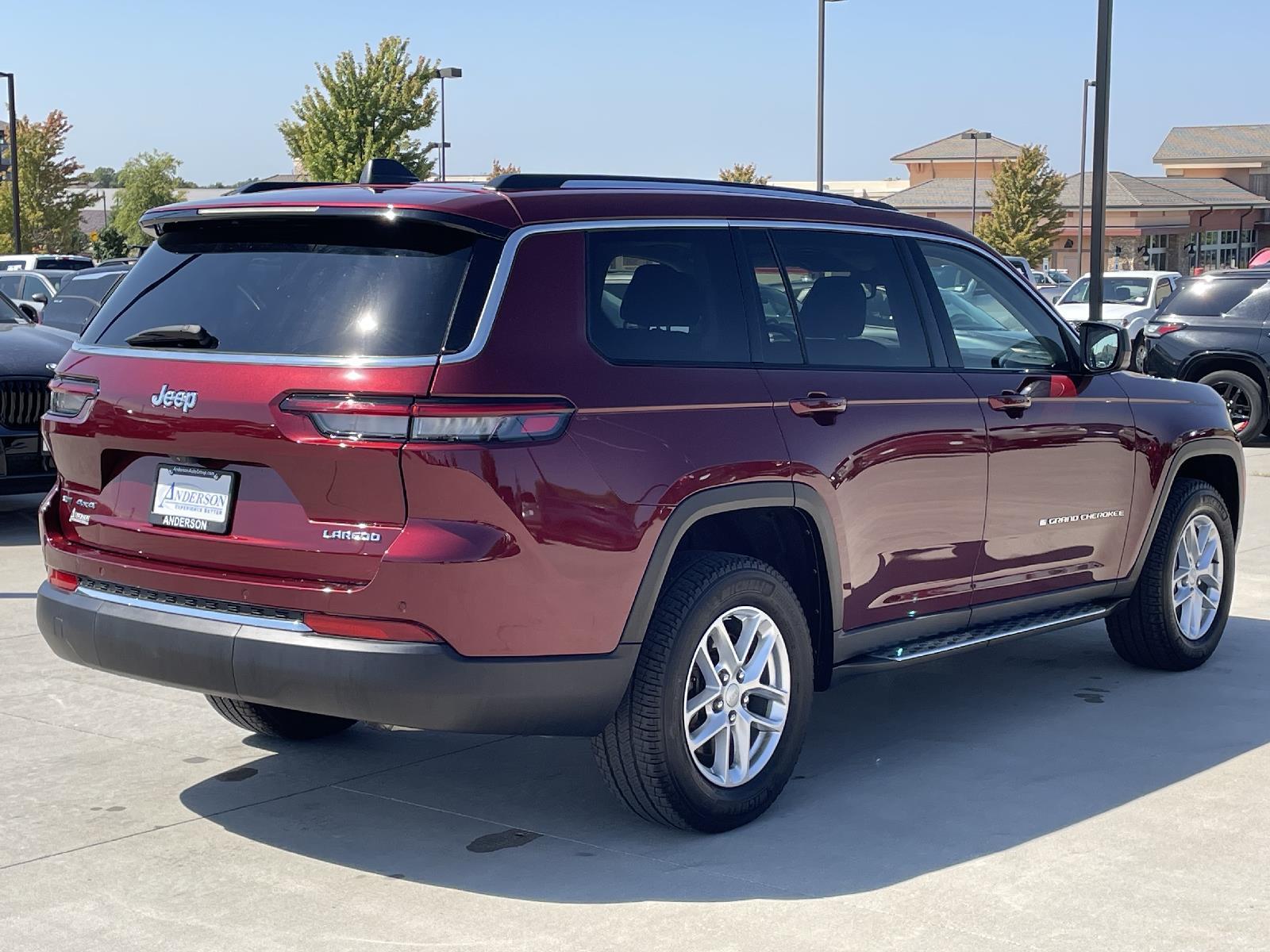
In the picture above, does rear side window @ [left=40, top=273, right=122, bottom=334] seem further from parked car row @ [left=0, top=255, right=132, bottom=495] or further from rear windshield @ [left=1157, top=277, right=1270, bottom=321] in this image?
rear windshield @ [left=1157, top=277, right=1270, bottom=321]

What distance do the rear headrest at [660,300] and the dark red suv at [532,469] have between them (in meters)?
0.01

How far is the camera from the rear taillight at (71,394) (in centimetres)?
479

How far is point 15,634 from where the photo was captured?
7.54 metres

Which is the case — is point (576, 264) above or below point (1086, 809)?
above

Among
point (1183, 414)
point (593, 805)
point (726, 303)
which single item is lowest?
point (593, 805)

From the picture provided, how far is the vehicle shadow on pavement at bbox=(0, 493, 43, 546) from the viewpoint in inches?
413

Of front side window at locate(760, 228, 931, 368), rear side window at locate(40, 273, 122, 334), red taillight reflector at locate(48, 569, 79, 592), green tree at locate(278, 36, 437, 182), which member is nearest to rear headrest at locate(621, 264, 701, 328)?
front side window at locate(760, 228, 931, 368)

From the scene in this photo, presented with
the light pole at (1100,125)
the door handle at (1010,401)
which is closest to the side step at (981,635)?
the door handle at (1010,401)

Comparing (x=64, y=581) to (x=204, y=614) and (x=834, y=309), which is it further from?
(x=834, y=309)

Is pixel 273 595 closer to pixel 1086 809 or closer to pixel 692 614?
pixel 692 614

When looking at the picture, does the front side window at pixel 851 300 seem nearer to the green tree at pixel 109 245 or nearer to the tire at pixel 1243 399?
the tire at pixel 1243 399

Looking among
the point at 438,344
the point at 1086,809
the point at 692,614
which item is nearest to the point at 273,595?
the point at 438,344

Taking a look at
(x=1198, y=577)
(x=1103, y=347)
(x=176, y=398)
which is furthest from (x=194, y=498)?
(x=1198, y=577)

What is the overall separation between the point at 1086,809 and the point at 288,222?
296 cm
